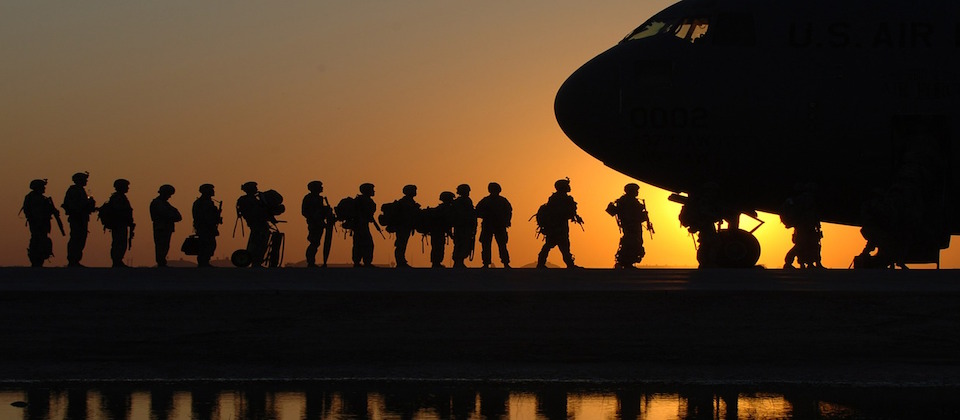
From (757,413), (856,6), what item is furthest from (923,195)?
(757,413)

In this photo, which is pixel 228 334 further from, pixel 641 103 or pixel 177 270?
pixel 641 103

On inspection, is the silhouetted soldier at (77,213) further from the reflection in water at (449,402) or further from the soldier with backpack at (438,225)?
the reflection in water at (449,402)

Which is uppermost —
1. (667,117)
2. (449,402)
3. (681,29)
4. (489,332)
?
(681,29)

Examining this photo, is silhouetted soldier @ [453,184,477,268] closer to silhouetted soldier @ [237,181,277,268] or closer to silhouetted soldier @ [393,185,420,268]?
silhouetted soldier @ [393,185,420,268]

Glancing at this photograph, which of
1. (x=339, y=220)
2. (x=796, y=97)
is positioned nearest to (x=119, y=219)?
(x=339, y=220)

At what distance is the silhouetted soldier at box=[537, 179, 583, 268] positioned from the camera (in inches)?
1001

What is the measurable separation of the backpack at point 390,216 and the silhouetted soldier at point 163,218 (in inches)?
146

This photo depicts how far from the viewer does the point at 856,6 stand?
2206cm

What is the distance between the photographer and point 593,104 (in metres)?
22.1

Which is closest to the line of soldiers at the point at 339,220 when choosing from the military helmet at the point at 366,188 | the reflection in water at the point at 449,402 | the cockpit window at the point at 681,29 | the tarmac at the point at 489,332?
the military helmet at the point at 366,188

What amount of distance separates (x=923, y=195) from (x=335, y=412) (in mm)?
16021

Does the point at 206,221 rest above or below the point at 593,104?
below

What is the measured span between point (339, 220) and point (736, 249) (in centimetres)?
731

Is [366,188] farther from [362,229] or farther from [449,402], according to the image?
[449,402]
